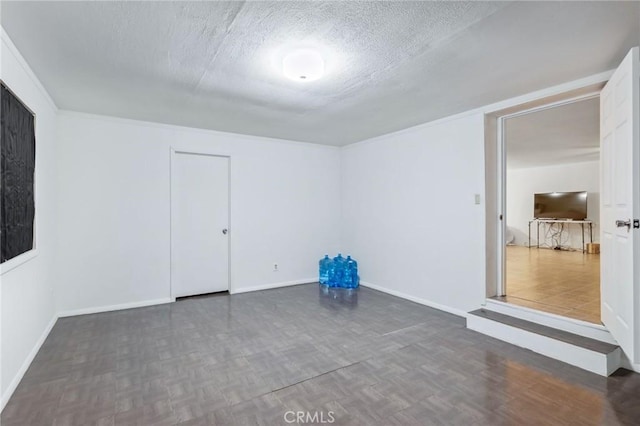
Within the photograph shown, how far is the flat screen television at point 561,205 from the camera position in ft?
26.7

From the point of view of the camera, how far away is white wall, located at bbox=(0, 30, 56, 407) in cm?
215

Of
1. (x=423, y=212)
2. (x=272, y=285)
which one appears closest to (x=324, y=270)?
(x=272, y=285)

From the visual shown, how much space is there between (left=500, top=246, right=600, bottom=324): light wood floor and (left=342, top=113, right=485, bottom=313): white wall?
64cm

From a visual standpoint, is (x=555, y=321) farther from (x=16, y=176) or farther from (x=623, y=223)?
(x=16, y=176)

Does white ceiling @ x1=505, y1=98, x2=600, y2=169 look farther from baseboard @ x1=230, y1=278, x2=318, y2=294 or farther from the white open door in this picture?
baseboard @ x1=230, y1=278, x2=318, y2=294

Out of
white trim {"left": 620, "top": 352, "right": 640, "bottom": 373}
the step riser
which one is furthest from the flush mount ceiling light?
white trim {"left": 620, "top": 352, "right": 640, "bottom": 373}

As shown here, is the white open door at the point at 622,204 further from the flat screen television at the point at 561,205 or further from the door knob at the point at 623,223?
the flat screen television at the point at 561,205

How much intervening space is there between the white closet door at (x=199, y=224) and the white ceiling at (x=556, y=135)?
3.96 meters

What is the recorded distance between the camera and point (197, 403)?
2.09m

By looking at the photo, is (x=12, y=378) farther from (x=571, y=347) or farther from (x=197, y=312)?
(x=571, y=347)

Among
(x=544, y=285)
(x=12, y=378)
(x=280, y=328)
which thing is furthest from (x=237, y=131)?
(x=544, y=285)

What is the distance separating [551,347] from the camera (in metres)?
2.74

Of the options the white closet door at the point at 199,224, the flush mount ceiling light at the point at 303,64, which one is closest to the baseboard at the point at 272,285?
the white closet door at the point at 199,224

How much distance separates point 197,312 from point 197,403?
1.95 meters
